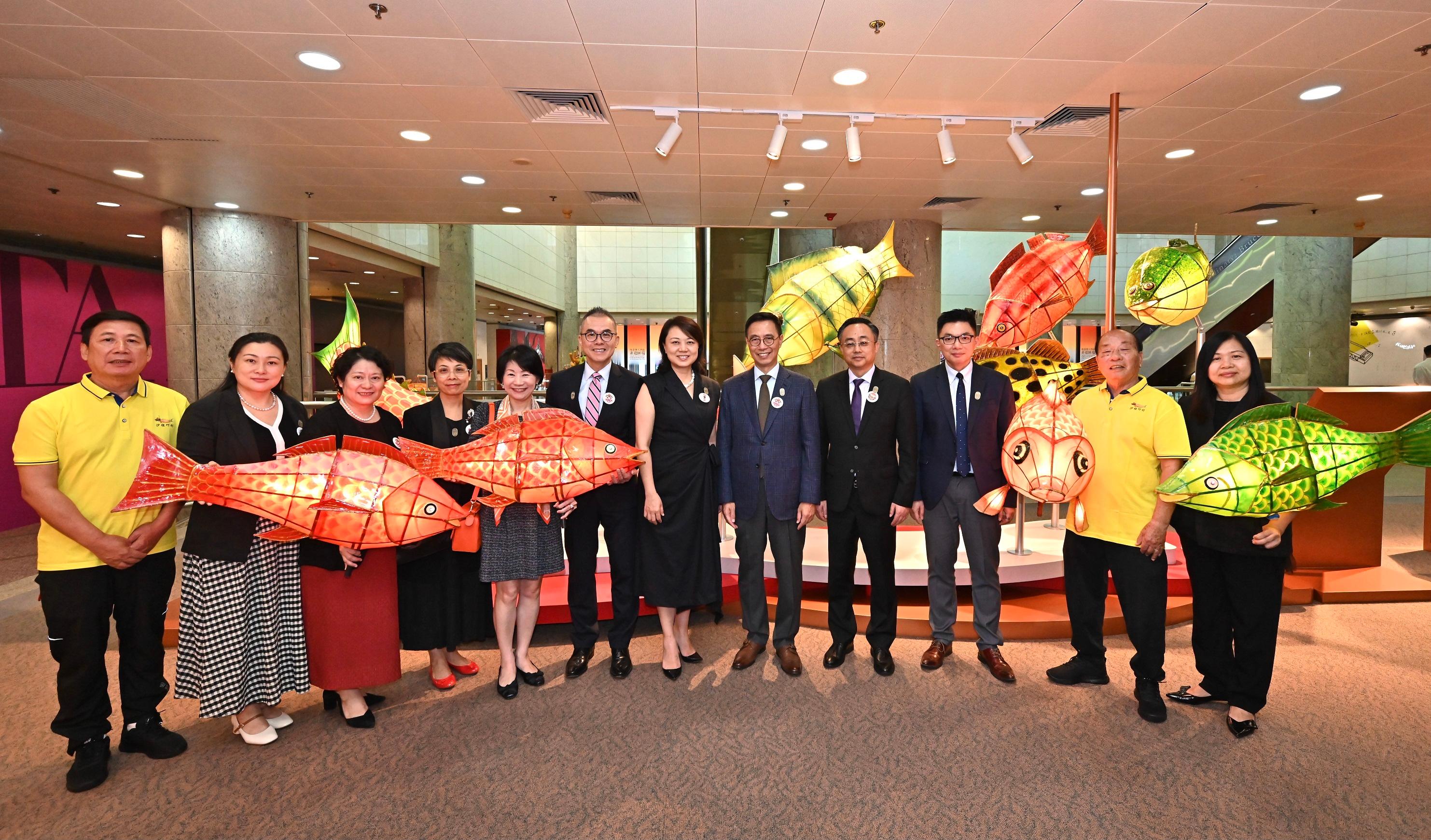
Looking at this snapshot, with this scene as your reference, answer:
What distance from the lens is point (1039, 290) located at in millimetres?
3660

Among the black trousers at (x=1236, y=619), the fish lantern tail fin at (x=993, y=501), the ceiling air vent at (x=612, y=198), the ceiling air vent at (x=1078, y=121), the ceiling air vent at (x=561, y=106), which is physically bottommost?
the black trousers at (x=1236, y=619)

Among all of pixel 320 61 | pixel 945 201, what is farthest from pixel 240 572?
pixel 945 201

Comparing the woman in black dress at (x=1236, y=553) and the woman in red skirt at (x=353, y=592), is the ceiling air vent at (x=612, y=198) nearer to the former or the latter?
the woman in red skirt at (x=353, y=592)

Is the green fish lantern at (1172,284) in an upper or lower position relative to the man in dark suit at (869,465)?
upper

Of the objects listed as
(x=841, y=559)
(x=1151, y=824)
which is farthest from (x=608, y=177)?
(x=1151, y=824)

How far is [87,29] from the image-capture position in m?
3.74

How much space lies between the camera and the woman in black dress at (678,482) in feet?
9.87

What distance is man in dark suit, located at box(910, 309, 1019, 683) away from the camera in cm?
306

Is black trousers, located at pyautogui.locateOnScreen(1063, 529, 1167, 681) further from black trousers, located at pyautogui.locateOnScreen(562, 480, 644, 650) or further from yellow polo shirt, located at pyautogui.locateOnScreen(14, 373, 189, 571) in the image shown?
yellow polo shirt, located at pyautogui.locateOnScreen(14, 373, 189, 571)

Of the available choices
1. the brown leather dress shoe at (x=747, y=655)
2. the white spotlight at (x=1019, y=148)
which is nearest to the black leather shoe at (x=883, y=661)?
the brown leather dress shoe at (x=747, y=655)

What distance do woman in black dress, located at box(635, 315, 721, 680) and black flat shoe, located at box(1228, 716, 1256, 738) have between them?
2105 millimetres

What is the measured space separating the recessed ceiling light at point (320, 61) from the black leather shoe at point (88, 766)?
371cm

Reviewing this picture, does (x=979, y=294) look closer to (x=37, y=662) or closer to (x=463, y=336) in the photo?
(x=463, y=336)

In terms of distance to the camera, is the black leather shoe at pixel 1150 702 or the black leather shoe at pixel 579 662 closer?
the black leather shoe at pixel 1150 702
